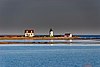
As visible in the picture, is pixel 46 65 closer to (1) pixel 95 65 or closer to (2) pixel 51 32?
(1) pixel 95 65

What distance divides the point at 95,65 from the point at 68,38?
311 ft

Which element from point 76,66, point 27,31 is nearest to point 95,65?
point 76,66

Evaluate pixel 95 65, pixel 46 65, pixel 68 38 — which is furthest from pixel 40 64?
pixel 68 38

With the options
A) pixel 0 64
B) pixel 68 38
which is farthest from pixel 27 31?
pixel 0 64

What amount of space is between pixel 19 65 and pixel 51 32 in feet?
270

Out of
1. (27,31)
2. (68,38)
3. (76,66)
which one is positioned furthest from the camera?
(68,38)

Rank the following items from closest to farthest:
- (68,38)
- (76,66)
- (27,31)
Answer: (76,66), (27,31), (68,38)

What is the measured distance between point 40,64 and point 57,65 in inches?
78.2

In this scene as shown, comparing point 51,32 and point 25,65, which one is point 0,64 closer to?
point 25,65

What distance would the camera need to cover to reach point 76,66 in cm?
4488

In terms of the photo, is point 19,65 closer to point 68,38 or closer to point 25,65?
point 25,65

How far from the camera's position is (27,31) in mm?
126062

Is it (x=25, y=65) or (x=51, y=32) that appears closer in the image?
(x=25, y=65)

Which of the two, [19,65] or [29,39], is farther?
[29,39]
